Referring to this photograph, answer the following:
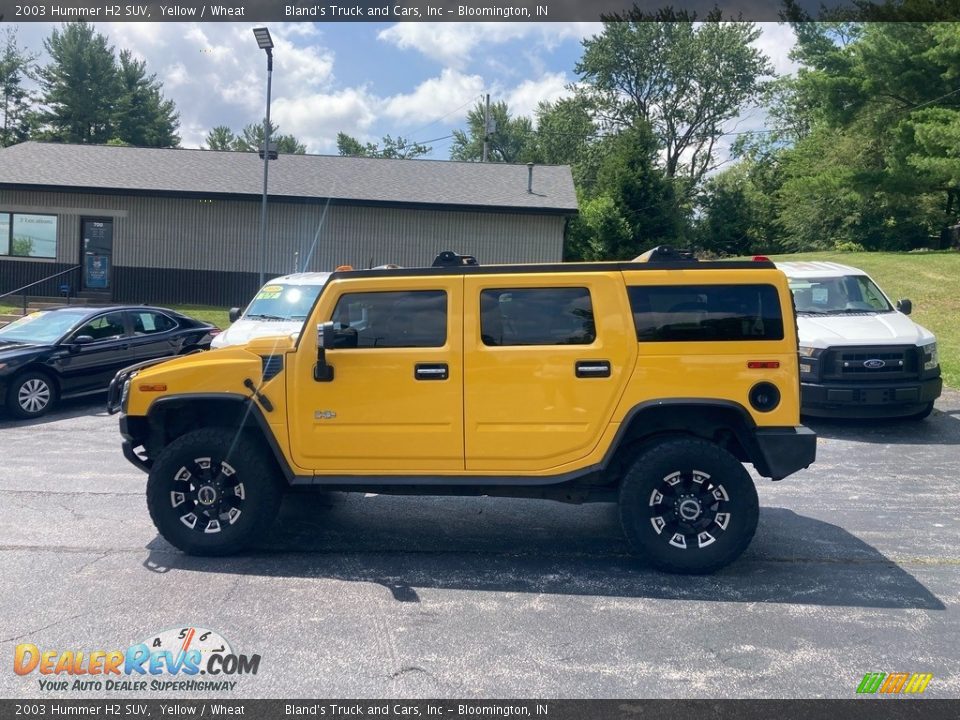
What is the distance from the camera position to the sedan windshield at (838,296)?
449 inches

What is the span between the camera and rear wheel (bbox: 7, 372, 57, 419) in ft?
35.4

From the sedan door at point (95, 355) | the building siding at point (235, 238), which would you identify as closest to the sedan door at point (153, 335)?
the sedan door at point (95, 355)

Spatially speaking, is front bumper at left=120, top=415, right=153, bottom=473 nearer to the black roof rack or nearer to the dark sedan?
the black roof rack

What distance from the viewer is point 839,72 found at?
96.1 feet

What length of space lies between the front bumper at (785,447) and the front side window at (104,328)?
9.91 m

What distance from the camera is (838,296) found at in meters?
11.6

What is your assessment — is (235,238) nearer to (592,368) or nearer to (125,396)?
(125,396)

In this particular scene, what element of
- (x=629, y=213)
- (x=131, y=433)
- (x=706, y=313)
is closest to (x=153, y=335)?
(x=131, y=433)

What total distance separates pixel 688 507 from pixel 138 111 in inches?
2573

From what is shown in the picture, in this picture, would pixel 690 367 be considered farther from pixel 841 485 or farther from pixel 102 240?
pixel 102 240

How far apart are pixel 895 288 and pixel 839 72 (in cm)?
1050

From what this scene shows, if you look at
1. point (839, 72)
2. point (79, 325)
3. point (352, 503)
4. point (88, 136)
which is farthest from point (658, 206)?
point (88, 136)

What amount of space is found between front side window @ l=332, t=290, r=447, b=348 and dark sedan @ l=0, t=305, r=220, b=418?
7355mm

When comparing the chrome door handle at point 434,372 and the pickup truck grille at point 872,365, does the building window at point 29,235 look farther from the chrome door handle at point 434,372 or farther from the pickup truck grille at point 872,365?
the chrome door handle at point 434,372
